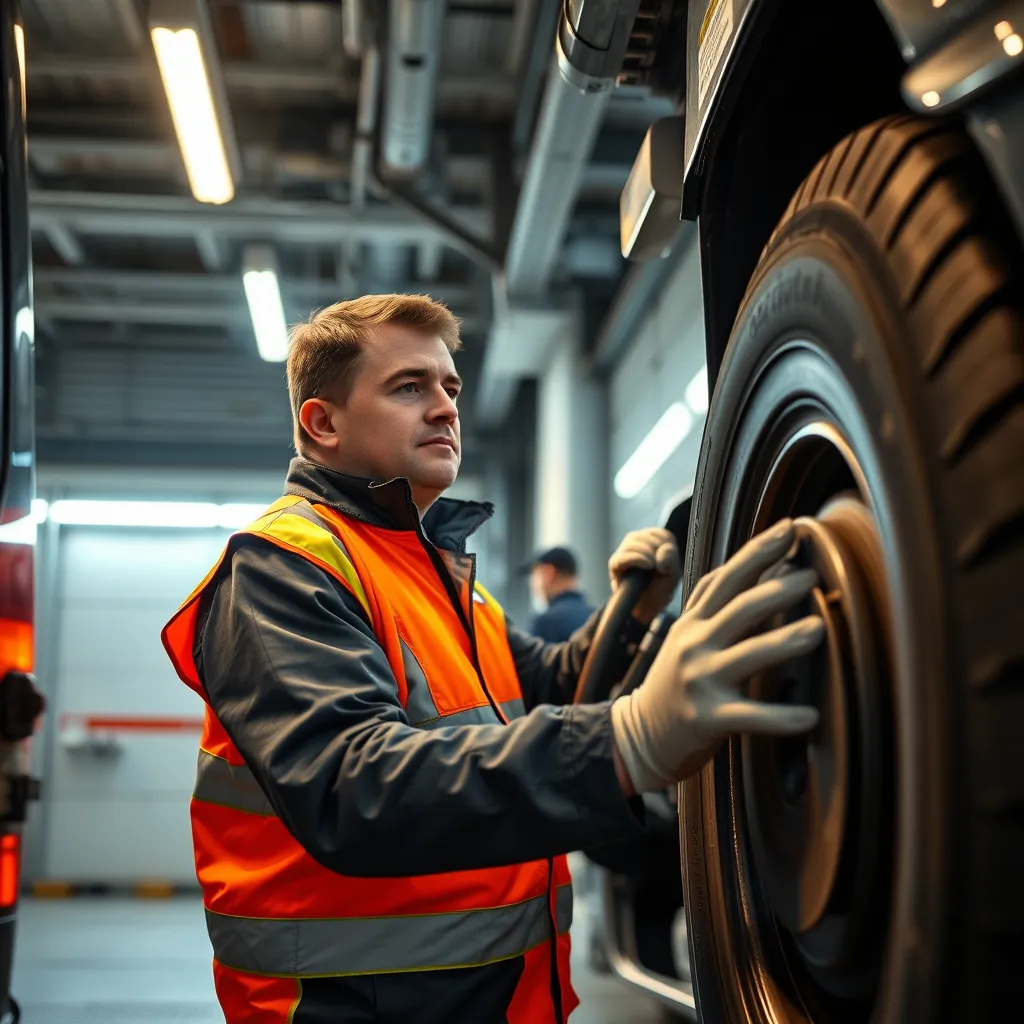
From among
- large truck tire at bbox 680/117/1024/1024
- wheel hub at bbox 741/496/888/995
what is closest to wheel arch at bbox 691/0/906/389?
large truck tire at bbox 680/117/1024/1024

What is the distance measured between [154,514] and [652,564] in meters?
9.74

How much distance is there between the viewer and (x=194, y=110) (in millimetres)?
4691

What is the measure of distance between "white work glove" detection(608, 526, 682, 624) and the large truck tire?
0.76 meters

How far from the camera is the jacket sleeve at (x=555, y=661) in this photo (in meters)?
2.11

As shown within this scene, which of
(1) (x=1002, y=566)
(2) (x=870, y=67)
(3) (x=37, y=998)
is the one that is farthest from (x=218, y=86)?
(1) (x=1002, y=566)

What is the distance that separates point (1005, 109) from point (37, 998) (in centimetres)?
575

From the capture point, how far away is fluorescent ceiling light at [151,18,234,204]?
4.22m

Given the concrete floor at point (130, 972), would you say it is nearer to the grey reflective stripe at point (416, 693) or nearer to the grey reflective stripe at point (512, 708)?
the grey reflective stripe at point (512, 708)

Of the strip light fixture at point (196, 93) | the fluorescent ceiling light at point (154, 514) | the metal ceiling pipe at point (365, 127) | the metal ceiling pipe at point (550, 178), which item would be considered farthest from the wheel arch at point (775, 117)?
the fluorescent ceiling light at point (154, 514)

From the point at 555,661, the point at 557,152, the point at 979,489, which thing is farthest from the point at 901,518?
the point at 557,152

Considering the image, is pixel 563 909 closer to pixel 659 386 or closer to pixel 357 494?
pixel 357 494

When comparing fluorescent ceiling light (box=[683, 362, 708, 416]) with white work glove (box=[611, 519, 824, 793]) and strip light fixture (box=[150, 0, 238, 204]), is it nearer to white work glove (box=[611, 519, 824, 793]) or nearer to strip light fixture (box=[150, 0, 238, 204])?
strip light fixture (box=[150, 0, 238, 204])

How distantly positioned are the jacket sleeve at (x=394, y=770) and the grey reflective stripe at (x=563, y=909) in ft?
1.86

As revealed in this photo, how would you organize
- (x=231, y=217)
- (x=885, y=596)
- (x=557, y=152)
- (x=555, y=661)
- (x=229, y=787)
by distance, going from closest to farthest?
1. (x=885, y=596)
2. (x=229, y=787)
3. (x=555, y=661)
4. (x=557, y=152)
5. (x=231, y=217)
